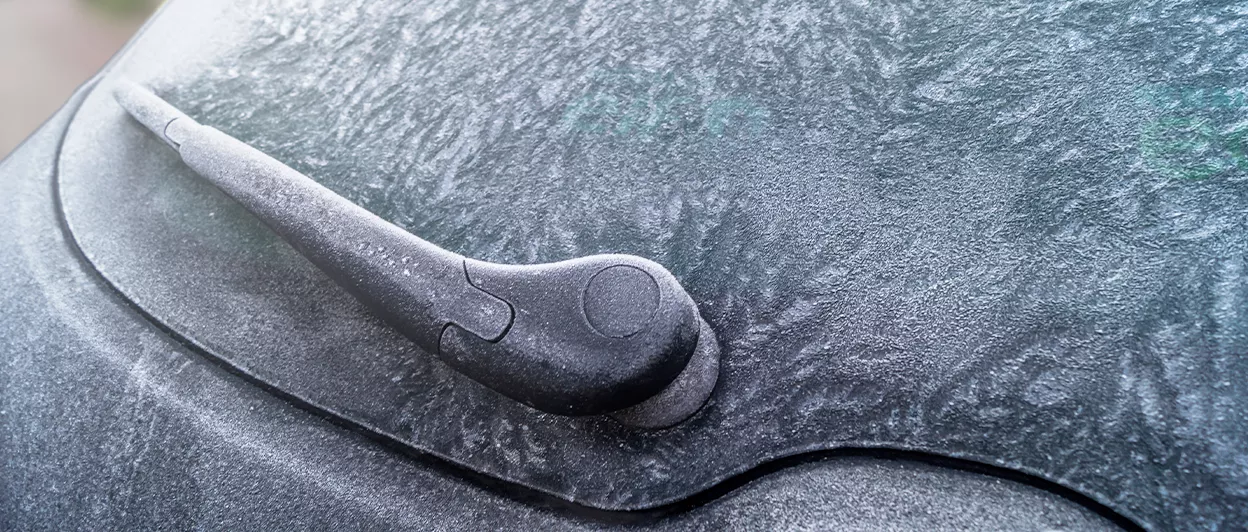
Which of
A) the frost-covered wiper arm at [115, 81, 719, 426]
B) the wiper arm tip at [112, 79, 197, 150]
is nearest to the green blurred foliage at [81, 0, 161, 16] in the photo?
the wiper arm tip at [112, 79, 197, 150]

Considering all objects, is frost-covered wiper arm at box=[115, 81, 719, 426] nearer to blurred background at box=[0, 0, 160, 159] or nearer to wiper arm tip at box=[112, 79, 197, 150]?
wiper arm tip at box=[112, 79, 197, 150]

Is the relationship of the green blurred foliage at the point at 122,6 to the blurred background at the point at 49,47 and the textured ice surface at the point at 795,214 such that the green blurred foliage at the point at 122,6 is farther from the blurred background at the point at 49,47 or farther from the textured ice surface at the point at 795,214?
the textured ice surface at the point at 795,214

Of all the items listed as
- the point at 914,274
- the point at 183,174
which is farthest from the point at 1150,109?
the point at 183,174

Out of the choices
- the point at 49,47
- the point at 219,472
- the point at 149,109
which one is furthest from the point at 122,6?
the point at 219,472

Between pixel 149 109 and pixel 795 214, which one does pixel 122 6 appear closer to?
pixel 149 109

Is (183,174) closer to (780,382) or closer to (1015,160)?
(780,382)
